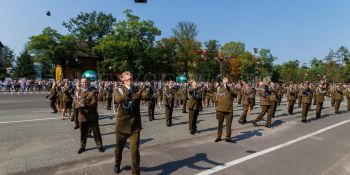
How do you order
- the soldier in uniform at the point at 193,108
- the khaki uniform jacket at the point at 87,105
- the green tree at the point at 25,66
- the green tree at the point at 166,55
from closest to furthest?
the khaki uniform jacket at the point at 87,105, the soldier in uniform at the point at 193,108, the green tree at the point at 166,55, the green tree at the point at 25,66

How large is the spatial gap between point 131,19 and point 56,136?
49.5 metres

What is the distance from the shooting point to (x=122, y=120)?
18.1ft

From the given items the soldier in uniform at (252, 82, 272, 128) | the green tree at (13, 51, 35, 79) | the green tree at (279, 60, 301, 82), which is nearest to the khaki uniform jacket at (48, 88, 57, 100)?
the soldier in uniform at (252, 82, 272, 128)

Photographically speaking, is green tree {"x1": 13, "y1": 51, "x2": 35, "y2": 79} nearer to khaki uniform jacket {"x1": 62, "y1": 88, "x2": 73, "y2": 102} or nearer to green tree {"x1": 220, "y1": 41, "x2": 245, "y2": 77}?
green tree {"x1": 220, "y1": 41, "x2": 245, "y2": 77}

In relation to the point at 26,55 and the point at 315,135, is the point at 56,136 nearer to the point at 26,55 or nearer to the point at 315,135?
the point at 315,135

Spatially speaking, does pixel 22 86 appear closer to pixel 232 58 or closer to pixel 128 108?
pixel 128 108

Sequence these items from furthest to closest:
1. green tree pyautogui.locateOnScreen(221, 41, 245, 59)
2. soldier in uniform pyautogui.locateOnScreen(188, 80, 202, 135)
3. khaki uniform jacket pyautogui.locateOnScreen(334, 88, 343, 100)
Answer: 1. green tree pyautogui.locateOnScreen(221, 41, 245, 59)
2. khaki uniform jacket pyautogui.locateOnScreen(334, 88, 343, 100)
3. soldier in uniform pyautogui.locateOnScreen(188, 80, 202, 135)

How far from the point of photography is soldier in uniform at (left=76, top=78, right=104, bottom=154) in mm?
7289

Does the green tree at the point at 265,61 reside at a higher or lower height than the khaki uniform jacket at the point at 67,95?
higher

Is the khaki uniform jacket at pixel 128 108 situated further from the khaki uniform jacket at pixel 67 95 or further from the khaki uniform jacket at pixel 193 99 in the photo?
→ the khaki uniform jacket at pixel 67 95

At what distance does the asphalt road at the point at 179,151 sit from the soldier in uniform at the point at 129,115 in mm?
607

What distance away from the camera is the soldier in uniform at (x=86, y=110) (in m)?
7.29

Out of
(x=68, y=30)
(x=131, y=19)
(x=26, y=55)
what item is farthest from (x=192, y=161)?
(x=68, y=30)

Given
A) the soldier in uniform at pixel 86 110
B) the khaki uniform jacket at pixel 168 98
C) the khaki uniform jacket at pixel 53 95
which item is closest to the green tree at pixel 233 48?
the khaki uniform jacket at pixel 53 95
